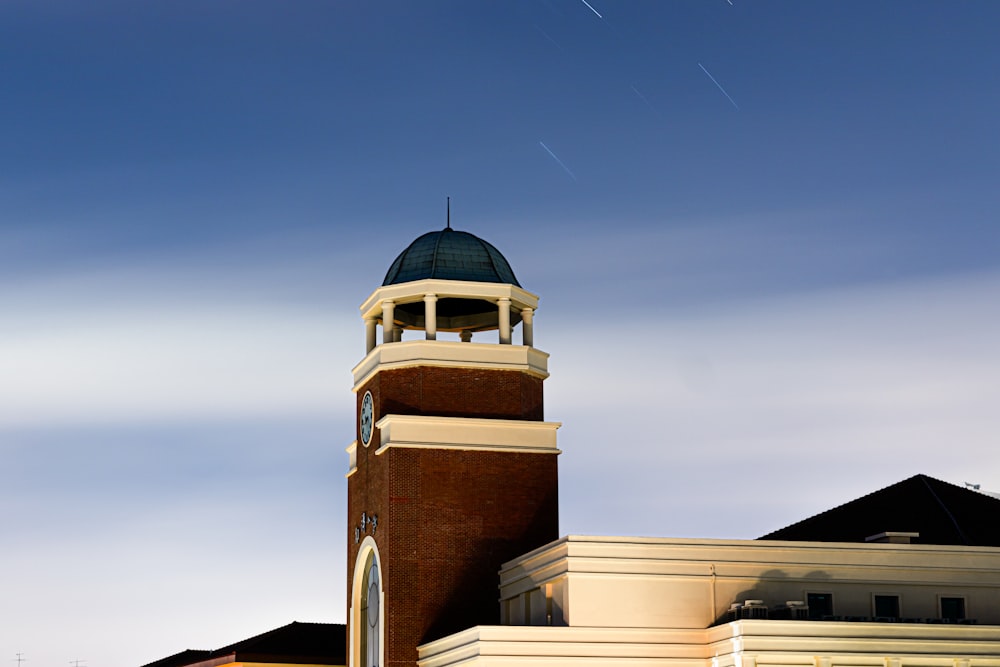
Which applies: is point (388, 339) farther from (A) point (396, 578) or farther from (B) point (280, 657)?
(B) point (280, 657)

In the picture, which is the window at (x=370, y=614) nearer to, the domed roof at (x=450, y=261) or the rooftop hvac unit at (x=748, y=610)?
the domed roof at (x=450, y=261)

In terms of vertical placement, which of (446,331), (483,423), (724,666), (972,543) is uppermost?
(446,331)

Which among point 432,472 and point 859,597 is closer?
point 859,597

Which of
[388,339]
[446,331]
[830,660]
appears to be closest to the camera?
[830,660]

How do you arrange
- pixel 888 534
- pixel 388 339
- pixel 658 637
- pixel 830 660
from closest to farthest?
1. pixel 830 660
2. pixel 658 637
3. pixel 888 534
4. pixel 388 339

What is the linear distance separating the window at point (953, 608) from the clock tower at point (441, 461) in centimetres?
1296

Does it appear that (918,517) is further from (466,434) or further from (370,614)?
(370,614)

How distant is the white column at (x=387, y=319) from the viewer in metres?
63.8

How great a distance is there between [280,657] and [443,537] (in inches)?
484

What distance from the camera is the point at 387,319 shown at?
64.1 m

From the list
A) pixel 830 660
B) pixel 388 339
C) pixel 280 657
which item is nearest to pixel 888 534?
pixel 830 660

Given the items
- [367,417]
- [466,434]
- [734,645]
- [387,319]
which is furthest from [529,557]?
[387,319]

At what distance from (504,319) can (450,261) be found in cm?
284

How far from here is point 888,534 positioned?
Answer: 59.2 m
